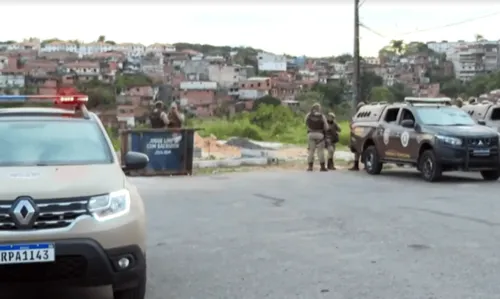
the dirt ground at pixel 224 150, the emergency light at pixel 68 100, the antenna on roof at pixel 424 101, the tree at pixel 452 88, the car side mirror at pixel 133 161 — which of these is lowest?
the dirt ground at pixel 224 150

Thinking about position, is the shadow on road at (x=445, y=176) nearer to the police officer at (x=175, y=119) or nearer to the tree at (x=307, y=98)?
the police officer at (x=175, y=119)

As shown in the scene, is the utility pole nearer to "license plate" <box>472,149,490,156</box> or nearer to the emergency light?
"license plate" <box>472,149,490,156</box>

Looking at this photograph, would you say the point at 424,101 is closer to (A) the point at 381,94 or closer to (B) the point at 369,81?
(A) the point at 381,94

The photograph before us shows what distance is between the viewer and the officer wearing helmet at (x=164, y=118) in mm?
22672

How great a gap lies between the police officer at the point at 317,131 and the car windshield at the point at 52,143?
15.4m

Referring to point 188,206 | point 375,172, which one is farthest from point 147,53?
point 188,206

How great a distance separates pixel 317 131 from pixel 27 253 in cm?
1751

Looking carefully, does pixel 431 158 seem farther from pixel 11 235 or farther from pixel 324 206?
pixel 11 235

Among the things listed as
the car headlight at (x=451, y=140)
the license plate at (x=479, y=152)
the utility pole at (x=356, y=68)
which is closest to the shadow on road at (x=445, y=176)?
the license plate at (x=479, y=152)

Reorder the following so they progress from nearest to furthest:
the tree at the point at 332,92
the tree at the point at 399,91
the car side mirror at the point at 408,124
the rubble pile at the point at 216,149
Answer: the car side mirror at the point at 408,124 < the rubble pile at the point at 216,149 < the tree at the point at 399,91 < the tree at the point at 332,92

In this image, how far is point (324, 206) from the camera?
13391mm

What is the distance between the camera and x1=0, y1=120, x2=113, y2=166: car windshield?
7.02 m

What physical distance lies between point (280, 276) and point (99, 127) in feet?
7.29

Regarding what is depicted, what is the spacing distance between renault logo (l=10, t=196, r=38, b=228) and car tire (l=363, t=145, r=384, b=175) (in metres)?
15.7
